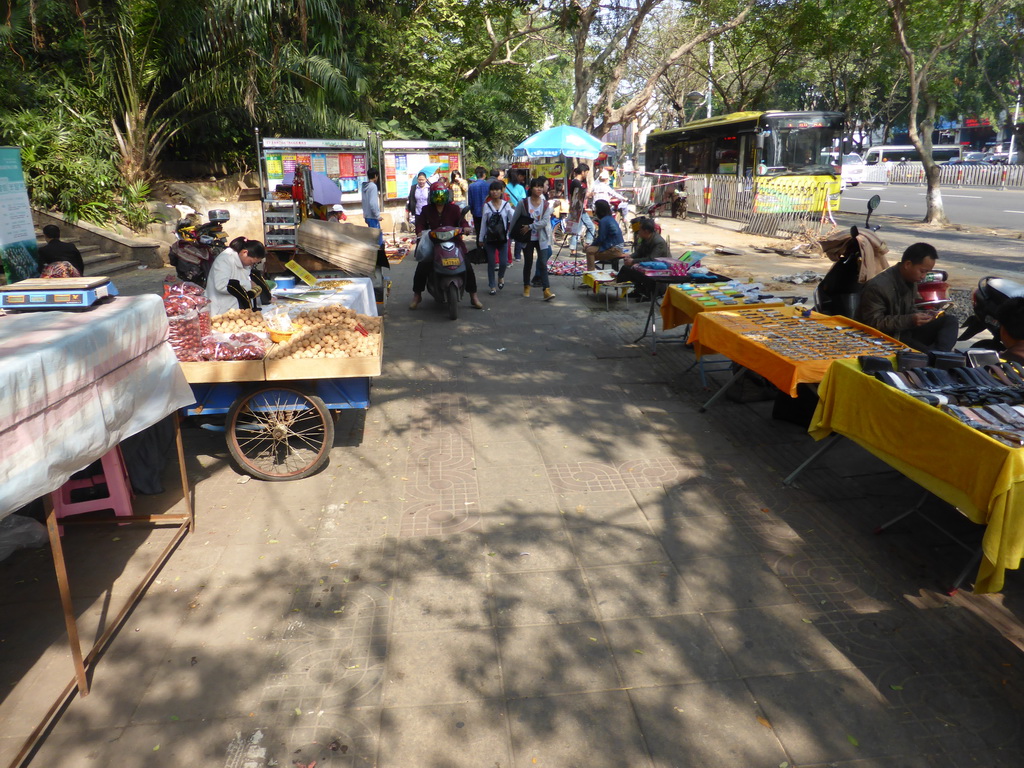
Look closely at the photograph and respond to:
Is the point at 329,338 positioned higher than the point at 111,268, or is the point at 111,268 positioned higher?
the point at 329,338

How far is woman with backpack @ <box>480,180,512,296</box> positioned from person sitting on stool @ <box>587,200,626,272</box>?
139 cm

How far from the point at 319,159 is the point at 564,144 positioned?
5.34 metres

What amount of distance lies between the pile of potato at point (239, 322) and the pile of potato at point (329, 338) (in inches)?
11.2

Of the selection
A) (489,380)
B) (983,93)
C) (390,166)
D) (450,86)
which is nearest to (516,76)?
(450,86)

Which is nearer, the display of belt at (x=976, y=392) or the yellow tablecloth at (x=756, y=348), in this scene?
the display of belt at (x=976, y=392)

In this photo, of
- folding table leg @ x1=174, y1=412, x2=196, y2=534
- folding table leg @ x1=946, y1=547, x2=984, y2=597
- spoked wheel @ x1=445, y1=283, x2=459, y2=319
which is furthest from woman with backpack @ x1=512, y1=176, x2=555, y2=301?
folding table leg @ x1=946, y1=547, x2=984, y2=597

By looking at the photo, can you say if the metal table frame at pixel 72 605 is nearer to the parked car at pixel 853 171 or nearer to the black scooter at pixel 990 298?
the black scooter at pixel 990 298

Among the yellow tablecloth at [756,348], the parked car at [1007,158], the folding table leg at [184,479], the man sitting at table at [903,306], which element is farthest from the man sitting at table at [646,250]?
the parked car at [1007,158]

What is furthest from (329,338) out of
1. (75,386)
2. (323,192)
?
(323,192)

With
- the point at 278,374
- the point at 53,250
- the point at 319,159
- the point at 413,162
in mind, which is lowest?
the point at 278,374

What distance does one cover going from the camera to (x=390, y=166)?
18.9 meters

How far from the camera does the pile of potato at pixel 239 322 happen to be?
5.48m

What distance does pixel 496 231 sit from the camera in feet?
36.0

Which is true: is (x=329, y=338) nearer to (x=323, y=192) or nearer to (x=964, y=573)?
(x=964, y=573)
